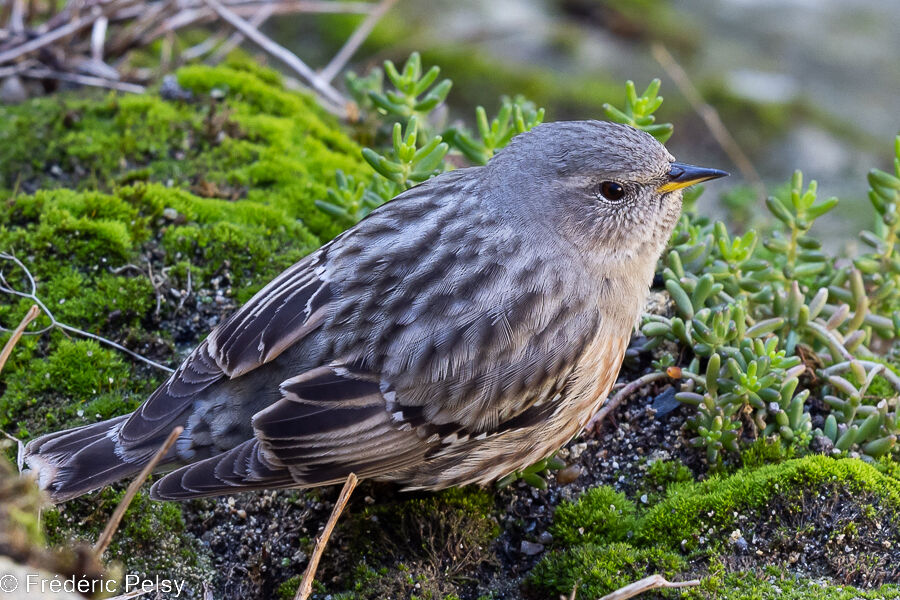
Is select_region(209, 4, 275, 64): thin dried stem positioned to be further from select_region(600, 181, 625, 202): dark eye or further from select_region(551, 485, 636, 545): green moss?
select_region(551, 485, 636, 545): green moss

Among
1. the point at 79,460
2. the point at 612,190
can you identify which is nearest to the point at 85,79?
the point at 79,460

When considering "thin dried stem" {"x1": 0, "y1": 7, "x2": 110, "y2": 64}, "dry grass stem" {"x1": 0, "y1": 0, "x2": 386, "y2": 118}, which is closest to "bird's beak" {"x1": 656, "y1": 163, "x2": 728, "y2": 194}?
"dry grass stem" {"x1": 0, "y1": 0, "x2": 386, "y2": 118}

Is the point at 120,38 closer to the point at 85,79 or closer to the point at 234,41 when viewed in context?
the point at 85,79

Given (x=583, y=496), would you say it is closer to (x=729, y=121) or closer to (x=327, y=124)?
(x=327, y=124)

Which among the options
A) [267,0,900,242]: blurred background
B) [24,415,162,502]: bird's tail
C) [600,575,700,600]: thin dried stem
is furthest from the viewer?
[267,0,900,242]: blurred background

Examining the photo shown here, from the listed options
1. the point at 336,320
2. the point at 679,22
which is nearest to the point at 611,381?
the point at 336,320
